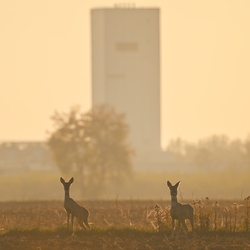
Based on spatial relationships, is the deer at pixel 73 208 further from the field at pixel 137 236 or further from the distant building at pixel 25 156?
the distant building at pixel 25 156

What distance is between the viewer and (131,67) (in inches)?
5487

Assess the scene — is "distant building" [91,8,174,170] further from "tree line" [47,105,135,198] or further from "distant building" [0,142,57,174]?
"tree line" [47,105,135,198]

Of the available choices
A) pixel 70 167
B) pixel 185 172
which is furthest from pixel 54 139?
pixel 185 172

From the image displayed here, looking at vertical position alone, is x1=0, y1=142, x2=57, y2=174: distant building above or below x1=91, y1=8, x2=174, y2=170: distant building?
below

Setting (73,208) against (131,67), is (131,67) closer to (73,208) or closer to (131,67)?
(131,67)

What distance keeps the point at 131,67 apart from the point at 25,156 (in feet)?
102

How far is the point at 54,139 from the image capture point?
7400 cm

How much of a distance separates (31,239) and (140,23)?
387 feet

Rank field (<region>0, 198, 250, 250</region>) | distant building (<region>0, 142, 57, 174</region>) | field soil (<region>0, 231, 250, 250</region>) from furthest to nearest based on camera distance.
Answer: distant building (<region>0, 142, 57, 174</region>) < field (<region>0, 198, 250, 250</region>) < field soil (<region>0, 231, 250, 250</region>)

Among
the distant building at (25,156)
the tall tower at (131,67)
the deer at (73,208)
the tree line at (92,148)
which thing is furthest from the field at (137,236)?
the tall tower at (131,67)

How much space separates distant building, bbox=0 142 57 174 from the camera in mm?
111688

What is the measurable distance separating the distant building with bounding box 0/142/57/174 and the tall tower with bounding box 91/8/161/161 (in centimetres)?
2090

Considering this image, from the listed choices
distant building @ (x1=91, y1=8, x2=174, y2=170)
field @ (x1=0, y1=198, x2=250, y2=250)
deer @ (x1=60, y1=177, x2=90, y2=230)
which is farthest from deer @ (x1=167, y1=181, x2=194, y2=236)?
distant building @ (x1=91, y1=8, x2=174, y2=170)

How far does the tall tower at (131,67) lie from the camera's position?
450ft
